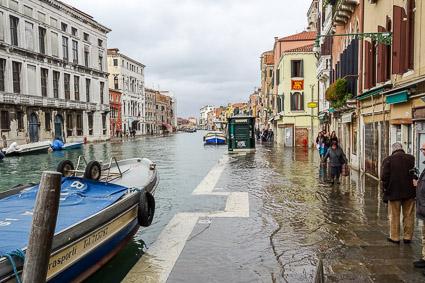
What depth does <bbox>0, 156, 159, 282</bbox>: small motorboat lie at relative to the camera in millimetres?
4375

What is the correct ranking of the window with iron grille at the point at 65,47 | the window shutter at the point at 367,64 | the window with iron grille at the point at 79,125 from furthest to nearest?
the window with iron grille at the point at 79,125 < the window with iron grille at the point at 65,47 < the window shutter at the point at 367,64

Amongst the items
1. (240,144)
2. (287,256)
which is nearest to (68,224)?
(287,256)

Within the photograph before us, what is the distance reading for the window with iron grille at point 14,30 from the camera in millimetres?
37691

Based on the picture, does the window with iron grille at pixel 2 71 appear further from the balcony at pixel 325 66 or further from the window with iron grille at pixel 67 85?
the balcony at pixel 325 66

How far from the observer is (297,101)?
3362 cm

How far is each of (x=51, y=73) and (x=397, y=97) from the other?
41.4 m

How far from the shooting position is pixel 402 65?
387 inches

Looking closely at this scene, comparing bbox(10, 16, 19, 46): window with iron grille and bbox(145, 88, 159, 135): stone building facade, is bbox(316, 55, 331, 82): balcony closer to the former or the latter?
bbox(10, 16, 19, 46): window with iron grille

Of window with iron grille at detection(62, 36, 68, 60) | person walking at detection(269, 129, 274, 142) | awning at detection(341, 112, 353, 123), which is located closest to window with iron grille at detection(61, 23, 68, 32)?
window with iron grille at detection(62, 36, 68, 60)

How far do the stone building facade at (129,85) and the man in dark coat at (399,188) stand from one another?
7803 cm

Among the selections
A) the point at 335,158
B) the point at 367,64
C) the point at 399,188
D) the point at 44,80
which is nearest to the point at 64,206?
the point at 399,188

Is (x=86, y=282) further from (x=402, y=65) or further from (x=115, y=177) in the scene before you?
(x=402, y=65)

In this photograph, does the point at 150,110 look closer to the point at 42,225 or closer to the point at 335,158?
the point at 335,158

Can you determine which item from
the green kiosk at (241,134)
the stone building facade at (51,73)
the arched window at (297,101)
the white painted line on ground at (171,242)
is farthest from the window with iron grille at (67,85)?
the white painted line on ground at (171,242)
